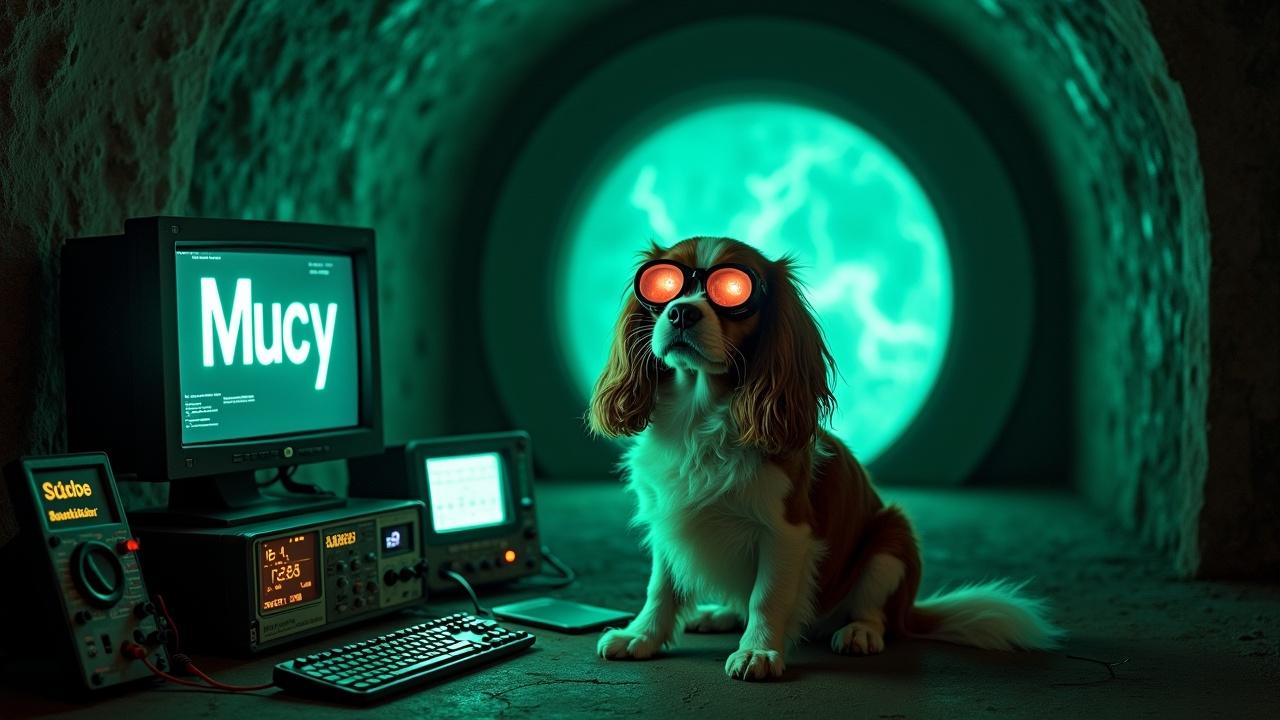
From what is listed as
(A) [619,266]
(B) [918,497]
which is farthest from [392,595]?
(A) [619,266]

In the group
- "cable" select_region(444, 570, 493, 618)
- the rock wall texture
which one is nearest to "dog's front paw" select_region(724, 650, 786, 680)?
"cable" select_region(444, 570, 493, 618)

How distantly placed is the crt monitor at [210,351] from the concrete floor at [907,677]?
1.36 feet

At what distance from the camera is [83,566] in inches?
84.3

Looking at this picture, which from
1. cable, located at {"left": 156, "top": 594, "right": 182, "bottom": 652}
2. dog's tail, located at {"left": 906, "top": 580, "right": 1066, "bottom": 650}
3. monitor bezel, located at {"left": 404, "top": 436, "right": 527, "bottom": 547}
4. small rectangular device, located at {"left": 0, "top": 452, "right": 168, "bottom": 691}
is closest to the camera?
small rectangular device, located at {"left": 0, "top": 452, "right": 168, "bottom": 691}

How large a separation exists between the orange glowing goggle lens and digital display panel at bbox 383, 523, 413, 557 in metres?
0.82

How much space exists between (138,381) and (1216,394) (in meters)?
2.74

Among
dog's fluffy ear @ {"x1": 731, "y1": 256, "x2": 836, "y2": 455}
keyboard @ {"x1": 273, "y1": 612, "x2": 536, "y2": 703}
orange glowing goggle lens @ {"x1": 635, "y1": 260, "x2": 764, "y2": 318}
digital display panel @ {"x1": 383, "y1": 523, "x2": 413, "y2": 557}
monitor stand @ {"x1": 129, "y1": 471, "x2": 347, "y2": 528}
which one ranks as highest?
orange glowing goggle lens @ {"x1": 635, "y1": 260, "x2": 764, "y2": 318}

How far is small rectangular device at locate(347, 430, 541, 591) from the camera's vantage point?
10.0 ft

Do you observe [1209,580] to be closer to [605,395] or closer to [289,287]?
[605,395]

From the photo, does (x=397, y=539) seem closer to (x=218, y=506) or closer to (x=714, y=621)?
(x=218, y=506)

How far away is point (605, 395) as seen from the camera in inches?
97.9

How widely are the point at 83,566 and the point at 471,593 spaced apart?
97 cm

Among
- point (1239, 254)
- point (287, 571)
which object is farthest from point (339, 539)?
point (1239, 254)

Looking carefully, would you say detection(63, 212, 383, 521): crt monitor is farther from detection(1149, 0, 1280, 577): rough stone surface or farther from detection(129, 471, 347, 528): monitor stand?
detection(1149, 0, 1280, 577): rough stone surface
